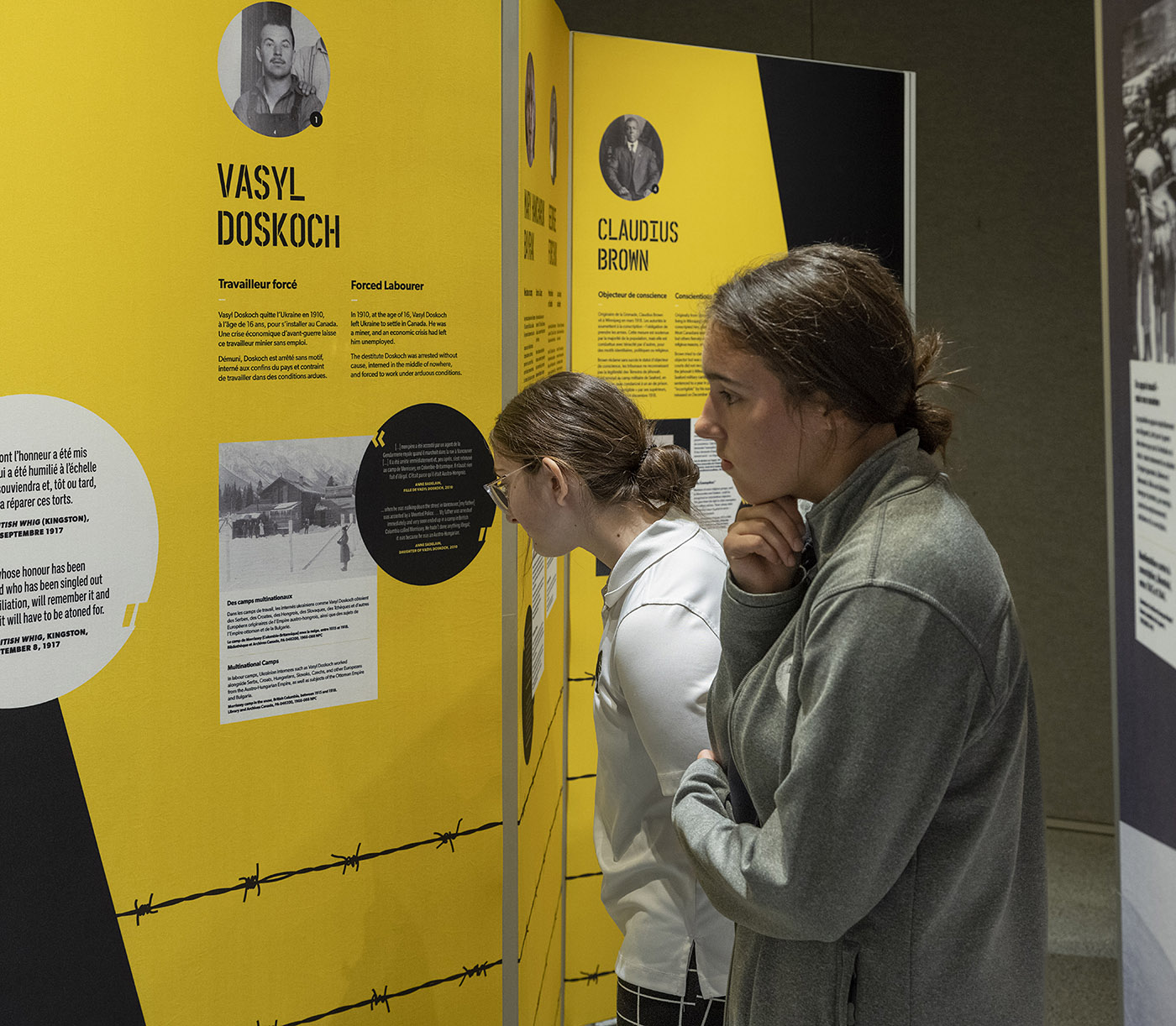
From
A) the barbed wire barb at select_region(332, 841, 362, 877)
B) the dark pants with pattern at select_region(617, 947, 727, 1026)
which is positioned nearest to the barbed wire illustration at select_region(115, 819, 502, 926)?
the barbed wire barb at select_region(332, 841, 362, 877)

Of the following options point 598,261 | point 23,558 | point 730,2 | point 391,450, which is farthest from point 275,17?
point 730,2

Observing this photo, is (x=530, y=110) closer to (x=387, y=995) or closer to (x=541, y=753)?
(x=541, y=753)

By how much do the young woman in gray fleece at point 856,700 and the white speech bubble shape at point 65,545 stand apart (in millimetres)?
1029

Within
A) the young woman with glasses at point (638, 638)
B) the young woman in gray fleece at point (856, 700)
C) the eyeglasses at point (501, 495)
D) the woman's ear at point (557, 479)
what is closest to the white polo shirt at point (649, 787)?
the young woman with glasses at point (638, 638)

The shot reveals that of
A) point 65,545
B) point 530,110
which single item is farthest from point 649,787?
point 530,110

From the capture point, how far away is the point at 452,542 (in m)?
2.25

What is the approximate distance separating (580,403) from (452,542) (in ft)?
1.48

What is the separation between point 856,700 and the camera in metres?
1.03

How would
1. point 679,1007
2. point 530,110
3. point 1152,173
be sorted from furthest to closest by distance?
1. point 530,110
2. point 679,1007
3. point 1152,173

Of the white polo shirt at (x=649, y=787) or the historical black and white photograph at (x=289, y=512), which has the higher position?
the historical black and white photograph at (x=289, y=512)

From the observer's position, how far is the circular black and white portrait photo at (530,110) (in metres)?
2.40

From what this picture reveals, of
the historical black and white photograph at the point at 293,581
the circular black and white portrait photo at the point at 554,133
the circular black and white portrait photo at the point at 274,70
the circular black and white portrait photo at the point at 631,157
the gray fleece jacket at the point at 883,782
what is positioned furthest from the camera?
the circular black and white portrait photo at the point at 631,157

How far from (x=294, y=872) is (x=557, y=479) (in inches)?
35.5

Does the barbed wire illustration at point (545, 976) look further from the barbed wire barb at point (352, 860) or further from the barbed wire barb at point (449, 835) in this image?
the barbed wire barb at point (352, 860)
